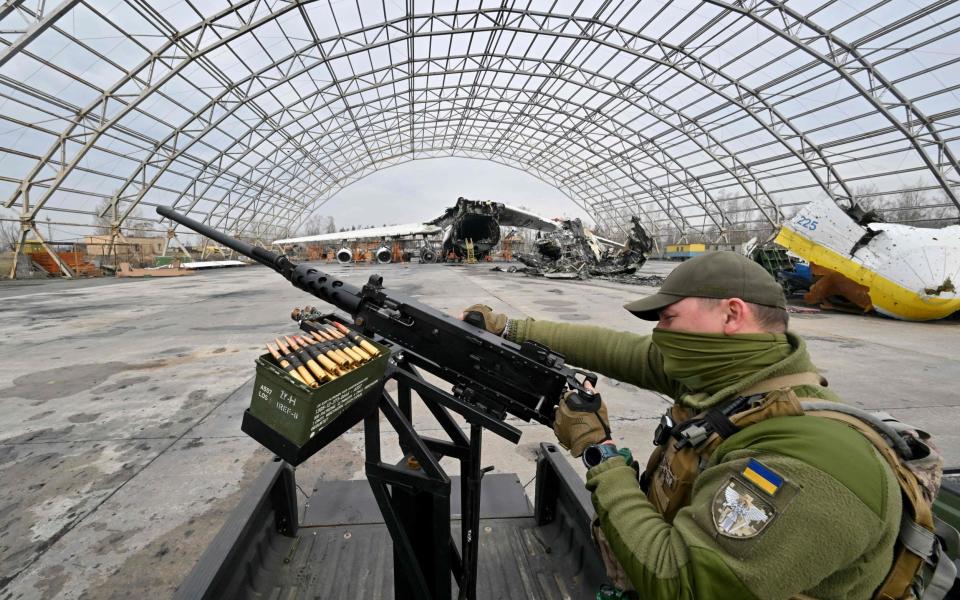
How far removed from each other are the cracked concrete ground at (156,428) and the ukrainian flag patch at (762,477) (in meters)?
2.09

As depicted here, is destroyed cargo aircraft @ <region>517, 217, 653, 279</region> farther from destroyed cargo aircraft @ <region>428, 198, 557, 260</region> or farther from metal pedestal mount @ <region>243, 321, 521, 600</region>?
metal pedestal mount @ <region>243, 321, 521, 600</region>

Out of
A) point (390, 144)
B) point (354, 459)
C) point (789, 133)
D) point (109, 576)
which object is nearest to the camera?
point (109, 576)

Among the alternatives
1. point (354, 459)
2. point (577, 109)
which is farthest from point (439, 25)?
point (354, 459)

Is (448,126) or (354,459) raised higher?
(448,126)

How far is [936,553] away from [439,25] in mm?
24442

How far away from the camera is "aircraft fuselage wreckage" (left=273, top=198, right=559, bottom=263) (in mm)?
23344

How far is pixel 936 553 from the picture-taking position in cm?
100

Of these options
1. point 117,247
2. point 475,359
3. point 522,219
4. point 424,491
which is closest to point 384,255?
point 522,219

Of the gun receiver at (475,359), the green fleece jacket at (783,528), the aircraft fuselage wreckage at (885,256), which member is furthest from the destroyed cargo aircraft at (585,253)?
the green fleece jacket at (783,528)

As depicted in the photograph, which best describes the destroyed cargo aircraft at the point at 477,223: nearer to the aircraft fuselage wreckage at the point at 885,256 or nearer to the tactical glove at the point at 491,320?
the aircraft fuselage wreckage at the point at 885,256

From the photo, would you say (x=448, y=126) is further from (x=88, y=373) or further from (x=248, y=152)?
(x=88, y=373)

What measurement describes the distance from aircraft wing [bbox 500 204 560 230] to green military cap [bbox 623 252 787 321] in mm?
21937

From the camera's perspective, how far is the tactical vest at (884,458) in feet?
3.03

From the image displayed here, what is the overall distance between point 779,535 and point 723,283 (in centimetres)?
70
